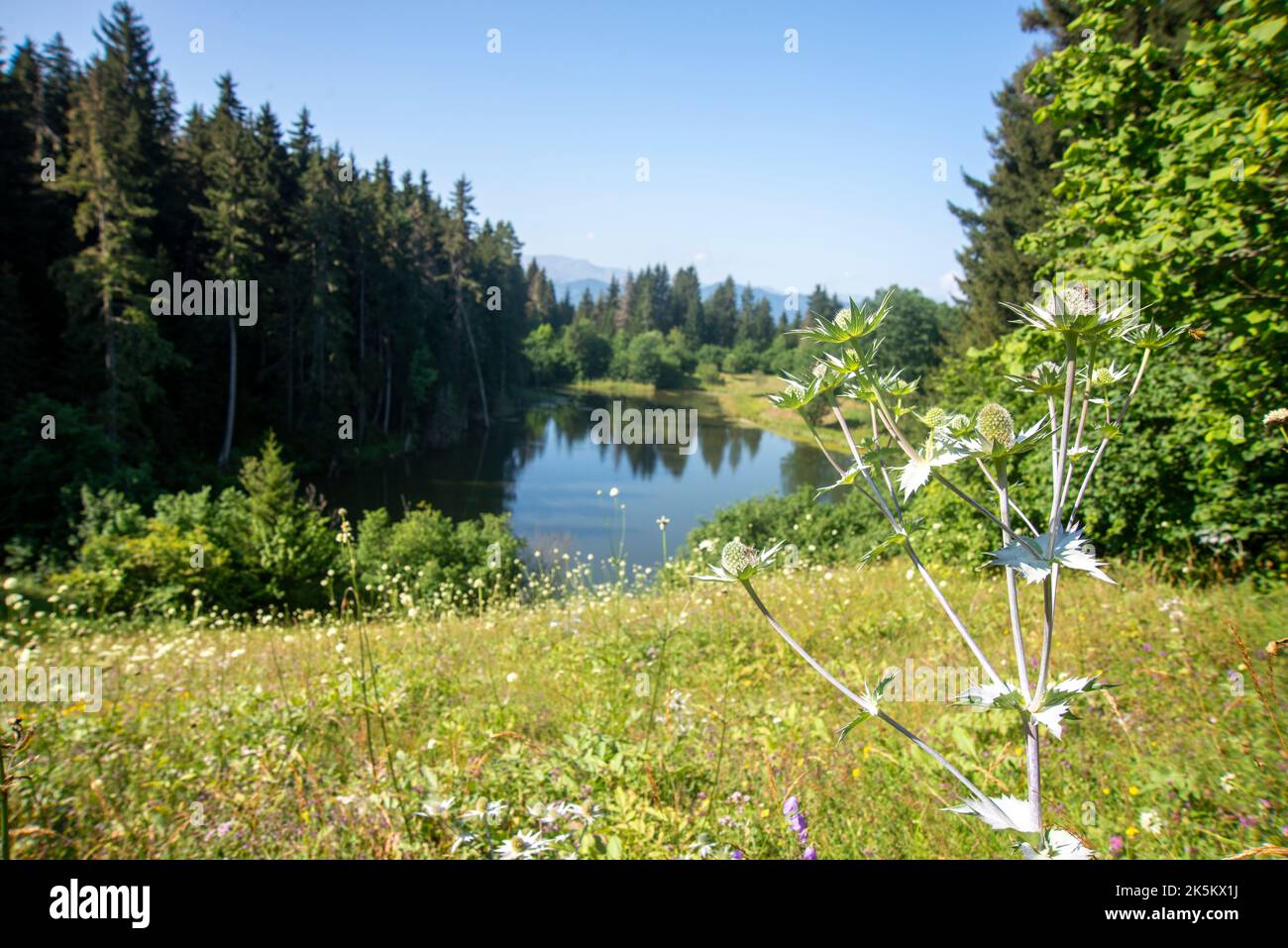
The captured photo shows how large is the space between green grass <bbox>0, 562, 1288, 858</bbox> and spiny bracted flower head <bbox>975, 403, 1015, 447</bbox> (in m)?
1.03

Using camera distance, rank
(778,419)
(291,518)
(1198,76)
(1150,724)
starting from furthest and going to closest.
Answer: (778,419) → (291,518) → (1198,76) → (1150,724)

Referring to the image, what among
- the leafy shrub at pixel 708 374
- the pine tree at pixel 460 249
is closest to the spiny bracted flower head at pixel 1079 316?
the pine tree at pixel 460 249

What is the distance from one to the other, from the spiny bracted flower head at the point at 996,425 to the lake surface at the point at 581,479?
15514mm

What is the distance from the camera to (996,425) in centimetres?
100

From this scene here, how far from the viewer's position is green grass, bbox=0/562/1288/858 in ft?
8.42

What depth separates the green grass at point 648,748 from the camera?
2.57 meters

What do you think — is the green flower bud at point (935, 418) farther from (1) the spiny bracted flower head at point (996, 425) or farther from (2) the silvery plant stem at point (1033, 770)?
(2) the silvery plant stem at point (1033, 770)

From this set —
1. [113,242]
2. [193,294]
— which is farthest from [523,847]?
[193,294]

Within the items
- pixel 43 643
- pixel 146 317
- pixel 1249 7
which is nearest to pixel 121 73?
pixel 146 317

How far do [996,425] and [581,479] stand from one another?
31616 millimetres

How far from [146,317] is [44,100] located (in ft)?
39.0

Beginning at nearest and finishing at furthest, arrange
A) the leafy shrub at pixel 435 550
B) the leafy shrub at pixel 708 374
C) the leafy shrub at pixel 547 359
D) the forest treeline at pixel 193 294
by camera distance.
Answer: the leafy shrub at pixel 435 550
the forest treeline at pixel 193 294
the leafy shrub at pixel 547 359
the leafy shrub at pixel 708 374
